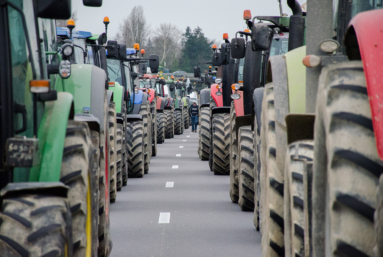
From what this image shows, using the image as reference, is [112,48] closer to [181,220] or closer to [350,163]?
[181,220]

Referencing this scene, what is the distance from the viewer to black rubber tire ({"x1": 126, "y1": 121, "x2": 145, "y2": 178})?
44.7 ft

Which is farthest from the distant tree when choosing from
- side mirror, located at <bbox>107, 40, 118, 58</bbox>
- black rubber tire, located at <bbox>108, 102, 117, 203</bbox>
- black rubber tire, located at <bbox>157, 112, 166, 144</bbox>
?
black rubber tire, located at <bbox>108, 102, 117, 203</bbox>

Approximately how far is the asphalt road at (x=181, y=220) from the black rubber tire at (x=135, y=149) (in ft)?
0.87

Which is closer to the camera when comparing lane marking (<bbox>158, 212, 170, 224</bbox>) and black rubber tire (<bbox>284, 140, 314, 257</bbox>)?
black rubber tire (<bbox>284, 140, 314, 257</bbox>)

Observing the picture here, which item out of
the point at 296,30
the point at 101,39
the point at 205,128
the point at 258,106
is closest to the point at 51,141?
the point at 296,30

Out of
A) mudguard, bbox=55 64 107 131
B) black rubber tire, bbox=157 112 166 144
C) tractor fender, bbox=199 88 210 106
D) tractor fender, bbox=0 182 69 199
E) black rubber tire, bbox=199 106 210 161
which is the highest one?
mudguard, bbox=55 64 107 131

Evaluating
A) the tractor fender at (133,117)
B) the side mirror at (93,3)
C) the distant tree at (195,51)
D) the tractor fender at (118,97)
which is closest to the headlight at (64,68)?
the side mirror at (93,3)

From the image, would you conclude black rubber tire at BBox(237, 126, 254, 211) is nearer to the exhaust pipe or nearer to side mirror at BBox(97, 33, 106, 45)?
the exhaust pipe

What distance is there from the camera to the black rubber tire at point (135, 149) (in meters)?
13.6

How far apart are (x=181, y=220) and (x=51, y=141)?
17.6 ft

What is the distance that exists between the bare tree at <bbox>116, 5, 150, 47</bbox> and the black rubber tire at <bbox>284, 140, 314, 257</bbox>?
69.8 meters

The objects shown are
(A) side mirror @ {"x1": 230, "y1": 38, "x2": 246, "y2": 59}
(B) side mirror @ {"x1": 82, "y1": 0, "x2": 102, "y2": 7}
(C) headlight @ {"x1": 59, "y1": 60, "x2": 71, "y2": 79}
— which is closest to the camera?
(B) side mirror @ {"x1": 82, "y1": 0, "x2": 102, "y2": 7}

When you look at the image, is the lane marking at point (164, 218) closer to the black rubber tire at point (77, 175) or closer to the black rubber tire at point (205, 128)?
the black rubber tire at point (77, 175)

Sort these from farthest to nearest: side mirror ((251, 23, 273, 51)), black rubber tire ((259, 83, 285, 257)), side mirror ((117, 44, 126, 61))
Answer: side mirror ((117, 44, 126, 61))
side mirror ((251, 23, 273, 51))
black rubber tire ((259, 83, 285, 257))
